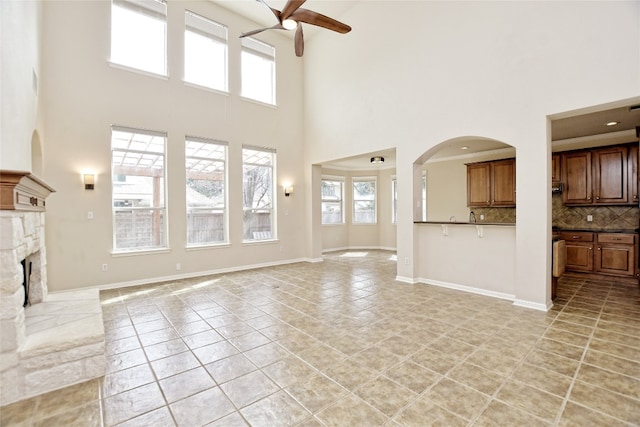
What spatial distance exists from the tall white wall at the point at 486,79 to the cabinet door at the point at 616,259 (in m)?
2.79

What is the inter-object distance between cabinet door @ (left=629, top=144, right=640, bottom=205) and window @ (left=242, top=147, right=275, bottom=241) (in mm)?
7049

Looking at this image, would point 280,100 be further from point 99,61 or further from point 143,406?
point 143,406

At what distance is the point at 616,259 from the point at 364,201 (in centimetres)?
627

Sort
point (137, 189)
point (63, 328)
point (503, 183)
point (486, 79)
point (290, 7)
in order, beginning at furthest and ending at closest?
point (503, 183) < point (137, 189) < point (486, 79) < point (290, 7) < point (63, 328)

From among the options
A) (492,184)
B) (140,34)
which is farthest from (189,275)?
(492,184)

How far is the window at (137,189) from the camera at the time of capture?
17.3ft

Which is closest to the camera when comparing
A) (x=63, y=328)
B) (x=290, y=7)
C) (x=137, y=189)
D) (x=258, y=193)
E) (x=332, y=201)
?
(x=63, y=328)

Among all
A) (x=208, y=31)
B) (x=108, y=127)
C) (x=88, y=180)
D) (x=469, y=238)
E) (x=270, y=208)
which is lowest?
(x=469, y=238)

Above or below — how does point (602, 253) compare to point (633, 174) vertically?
below

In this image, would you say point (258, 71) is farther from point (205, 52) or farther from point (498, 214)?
point (498, 214)

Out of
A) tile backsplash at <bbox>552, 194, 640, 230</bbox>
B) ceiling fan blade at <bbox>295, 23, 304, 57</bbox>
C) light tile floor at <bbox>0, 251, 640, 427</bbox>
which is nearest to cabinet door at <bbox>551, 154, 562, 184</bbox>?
tile backsplash at <bbox>552, 194, 640, 230</bbox>

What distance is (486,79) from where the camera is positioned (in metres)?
4.37

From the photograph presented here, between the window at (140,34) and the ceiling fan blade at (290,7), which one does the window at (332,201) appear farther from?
the ceiling fan blade at (290,7)

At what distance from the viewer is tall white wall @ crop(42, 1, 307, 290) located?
4.70 m
